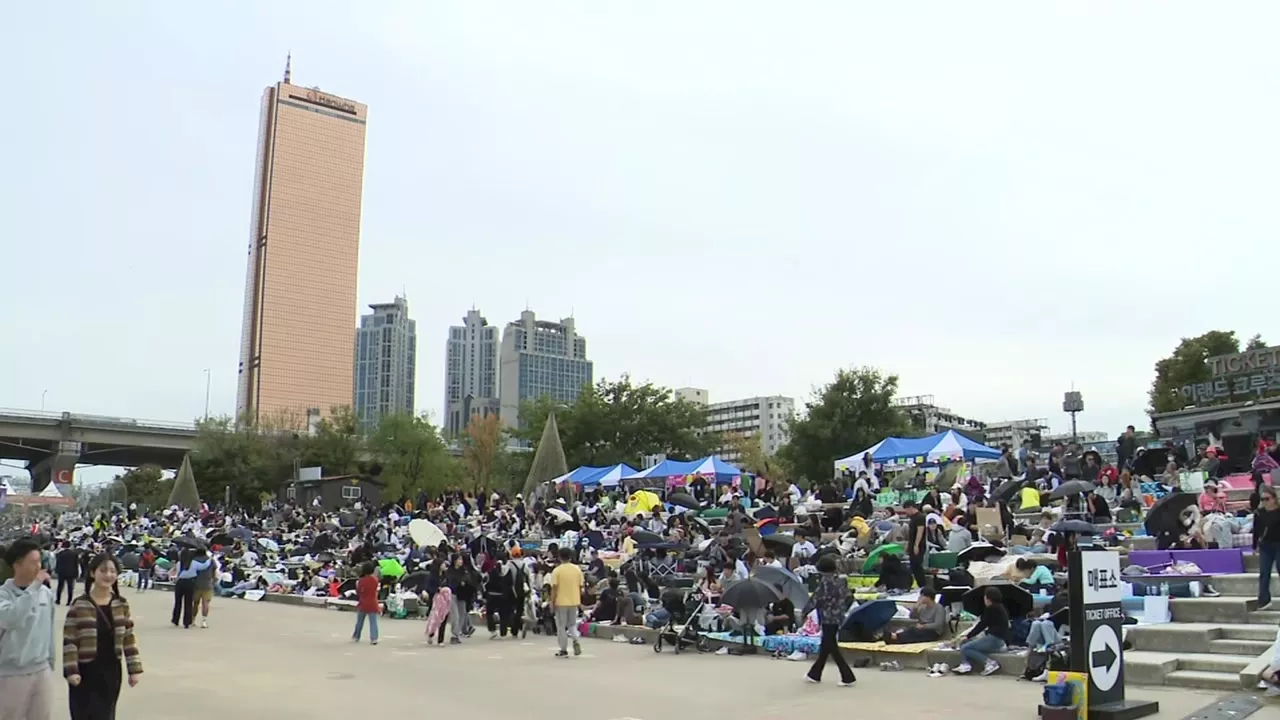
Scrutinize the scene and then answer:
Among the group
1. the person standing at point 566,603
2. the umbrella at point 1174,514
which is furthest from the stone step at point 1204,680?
the person standing at point 566,603

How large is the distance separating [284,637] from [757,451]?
3101 inches

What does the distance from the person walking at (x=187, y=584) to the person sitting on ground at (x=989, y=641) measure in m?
14.4

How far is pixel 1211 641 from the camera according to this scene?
12.2 meters

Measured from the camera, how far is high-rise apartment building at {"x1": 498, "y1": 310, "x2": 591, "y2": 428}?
179875mm

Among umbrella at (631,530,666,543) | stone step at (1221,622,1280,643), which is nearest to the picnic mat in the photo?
stone step at (1221,622,1280,643)

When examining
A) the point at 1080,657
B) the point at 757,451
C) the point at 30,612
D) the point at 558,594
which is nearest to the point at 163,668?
the point at 558,594

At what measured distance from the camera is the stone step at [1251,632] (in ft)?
39.6

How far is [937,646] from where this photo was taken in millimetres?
13352

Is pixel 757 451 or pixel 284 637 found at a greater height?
pixel 757 451

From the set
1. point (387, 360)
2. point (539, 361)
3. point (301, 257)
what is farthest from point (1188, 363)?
point (387, 360)

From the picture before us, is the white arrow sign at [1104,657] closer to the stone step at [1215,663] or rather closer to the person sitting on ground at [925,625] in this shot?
the stone step at [1215,663]

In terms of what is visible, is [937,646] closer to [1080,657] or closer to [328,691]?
[1080,657]

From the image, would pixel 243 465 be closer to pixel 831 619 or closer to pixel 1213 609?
pixel 831 619

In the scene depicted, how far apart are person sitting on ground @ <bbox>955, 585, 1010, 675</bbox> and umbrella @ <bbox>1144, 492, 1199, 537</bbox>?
20.6 feet
